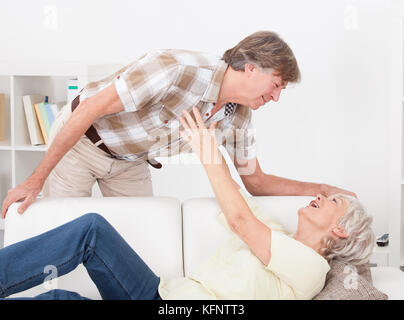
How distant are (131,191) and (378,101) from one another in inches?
65.6

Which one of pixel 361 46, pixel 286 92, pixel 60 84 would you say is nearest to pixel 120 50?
pixel 60 84

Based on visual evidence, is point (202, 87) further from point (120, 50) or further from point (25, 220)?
point (120, 50)

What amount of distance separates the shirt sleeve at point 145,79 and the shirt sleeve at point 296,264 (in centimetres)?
58

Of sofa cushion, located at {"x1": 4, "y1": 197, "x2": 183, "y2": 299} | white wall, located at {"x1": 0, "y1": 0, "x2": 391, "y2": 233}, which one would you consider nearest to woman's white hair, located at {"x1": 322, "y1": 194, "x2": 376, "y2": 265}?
sofa cushion, located at {"x1": 4, "y1": 197, "x2": 183, "y2": 299}

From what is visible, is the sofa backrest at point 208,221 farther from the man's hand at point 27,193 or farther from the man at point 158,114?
the man's hand at point 27,193

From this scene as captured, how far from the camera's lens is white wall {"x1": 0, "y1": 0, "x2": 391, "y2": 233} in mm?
3141

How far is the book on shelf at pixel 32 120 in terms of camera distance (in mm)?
3213

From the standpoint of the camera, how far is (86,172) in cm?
203

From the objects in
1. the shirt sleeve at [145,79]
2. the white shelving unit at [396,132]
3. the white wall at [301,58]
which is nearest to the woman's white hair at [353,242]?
the shirt sleeve at [145,79]

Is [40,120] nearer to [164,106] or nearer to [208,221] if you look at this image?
[164,106]

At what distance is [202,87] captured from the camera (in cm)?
183

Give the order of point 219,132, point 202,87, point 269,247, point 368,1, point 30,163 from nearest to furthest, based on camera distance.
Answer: point 269,247, point 202,87, point 219,132, point 368,1, point 30,163

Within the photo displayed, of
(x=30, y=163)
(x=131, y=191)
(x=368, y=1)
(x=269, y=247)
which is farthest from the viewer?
(x=30, y=163)

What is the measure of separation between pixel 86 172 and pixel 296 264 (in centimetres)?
86
